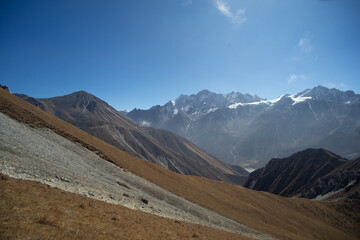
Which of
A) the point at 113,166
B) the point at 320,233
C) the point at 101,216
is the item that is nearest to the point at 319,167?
the point at 320,233

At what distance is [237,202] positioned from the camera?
49.2 meters

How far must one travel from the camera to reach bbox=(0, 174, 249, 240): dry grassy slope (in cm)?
924

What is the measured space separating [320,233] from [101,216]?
5900 cm

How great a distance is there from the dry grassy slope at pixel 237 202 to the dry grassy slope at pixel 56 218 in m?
23.9

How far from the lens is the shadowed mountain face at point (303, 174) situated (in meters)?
107

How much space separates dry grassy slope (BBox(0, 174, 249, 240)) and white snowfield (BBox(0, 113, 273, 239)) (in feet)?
10.6

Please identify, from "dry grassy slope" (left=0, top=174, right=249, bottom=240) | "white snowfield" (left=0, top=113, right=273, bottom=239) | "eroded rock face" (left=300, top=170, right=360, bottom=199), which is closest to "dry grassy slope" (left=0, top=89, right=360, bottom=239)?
"white snowfield" (left=0, top=113, right=273, bottom=239)

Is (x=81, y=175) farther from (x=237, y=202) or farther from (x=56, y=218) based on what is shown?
(x=237, y=202)

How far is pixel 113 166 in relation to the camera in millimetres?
36562

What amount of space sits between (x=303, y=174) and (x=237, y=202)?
120567 millimetres

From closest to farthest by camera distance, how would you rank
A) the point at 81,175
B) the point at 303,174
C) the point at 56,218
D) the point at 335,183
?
the point at 56,218 → the point at 81,175 → the point at 335,183 → the point at 303,174

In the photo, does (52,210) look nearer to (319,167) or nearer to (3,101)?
(3,101)

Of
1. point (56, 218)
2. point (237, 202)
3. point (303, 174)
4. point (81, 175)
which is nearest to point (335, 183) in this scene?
point (303, 174)

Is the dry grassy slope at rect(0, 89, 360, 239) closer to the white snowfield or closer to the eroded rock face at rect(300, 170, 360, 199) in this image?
the white snowfield
